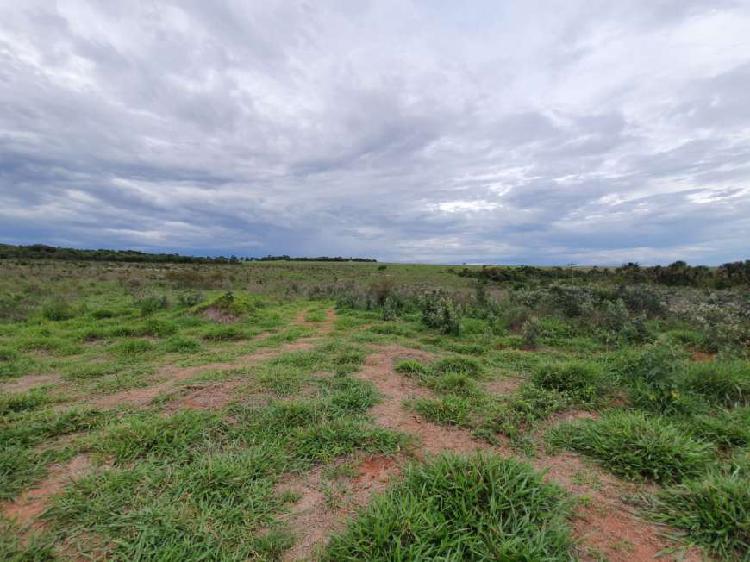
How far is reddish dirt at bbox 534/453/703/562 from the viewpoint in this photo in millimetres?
2086

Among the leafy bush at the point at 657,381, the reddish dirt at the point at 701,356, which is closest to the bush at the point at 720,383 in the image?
the leafy bush at the point at 657,381

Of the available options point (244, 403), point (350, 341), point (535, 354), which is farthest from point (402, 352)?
Result: point (244, 403)

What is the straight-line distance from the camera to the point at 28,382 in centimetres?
497

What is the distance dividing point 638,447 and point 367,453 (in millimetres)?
2563

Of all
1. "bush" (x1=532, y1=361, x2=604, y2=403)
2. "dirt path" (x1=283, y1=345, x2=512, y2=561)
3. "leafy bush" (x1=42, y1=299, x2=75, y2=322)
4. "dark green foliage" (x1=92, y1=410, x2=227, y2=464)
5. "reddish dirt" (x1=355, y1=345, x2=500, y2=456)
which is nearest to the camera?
"dirt path" (x1=283, y1=345, x2=512, y2=561)

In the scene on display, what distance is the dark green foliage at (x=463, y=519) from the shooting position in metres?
1.97

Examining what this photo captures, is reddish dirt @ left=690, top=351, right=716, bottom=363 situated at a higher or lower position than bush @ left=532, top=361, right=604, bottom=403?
lower

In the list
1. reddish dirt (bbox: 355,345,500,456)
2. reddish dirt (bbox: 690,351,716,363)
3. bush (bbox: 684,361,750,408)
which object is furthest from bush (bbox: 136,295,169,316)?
Result: reddish dirt (bbox: 690,351,716,363)

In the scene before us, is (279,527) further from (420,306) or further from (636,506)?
(420,306)

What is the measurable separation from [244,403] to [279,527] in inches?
81.9

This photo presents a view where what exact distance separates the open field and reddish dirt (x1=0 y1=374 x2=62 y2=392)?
55mm

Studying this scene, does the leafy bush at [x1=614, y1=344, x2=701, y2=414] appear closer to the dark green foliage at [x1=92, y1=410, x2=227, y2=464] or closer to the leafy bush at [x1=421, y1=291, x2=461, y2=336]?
the leafy bush at [x1=421, y1=291, x2=461, y2=336]

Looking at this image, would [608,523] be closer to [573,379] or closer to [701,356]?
[573,379]

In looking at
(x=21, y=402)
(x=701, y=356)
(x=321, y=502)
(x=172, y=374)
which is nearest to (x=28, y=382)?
(x=21, y=402)
